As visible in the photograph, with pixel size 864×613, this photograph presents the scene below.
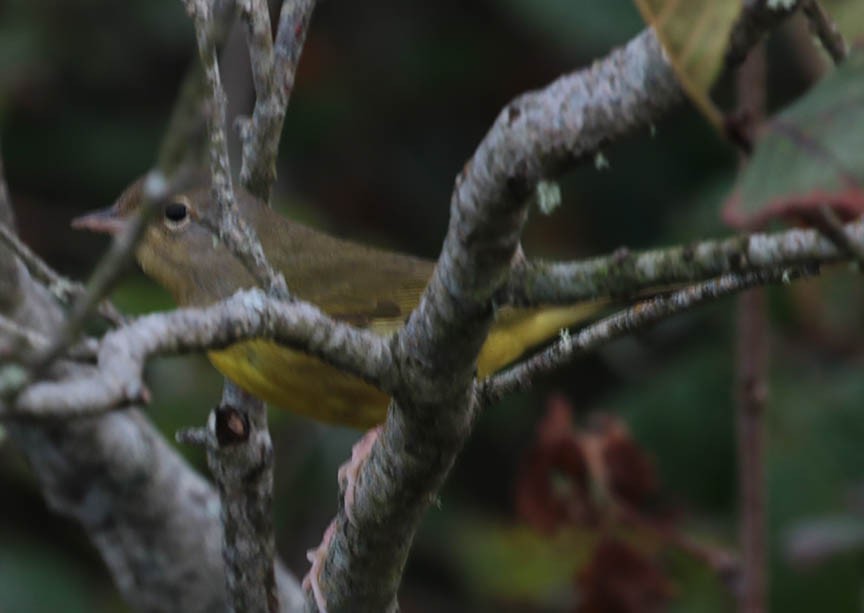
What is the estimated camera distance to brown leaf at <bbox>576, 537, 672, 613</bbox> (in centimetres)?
322

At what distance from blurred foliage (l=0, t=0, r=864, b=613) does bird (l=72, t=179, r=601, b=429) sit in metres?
0.57

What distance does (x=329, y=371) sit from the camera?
2.87 m

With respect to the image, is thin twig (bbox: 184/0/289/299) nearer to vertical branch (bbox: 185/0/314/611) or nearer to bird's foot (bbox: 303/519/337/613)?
vertical branch (bbox: 185/0/314/611)

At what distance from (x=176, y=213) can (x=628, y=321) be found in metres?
1.77

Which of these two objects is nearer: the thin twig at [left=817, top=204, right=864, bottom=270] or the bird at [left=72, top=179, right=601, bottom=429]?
the thin twig at [left=817, top=204, right=864, bottom=270]

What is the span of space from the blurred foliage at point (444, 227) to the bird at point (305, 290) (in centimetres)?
57

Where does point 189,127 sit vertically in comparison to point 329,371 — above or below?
below

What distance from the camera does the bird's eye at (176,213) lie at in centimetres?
323

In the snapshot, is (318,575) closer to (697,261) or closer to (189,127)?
(697,261)

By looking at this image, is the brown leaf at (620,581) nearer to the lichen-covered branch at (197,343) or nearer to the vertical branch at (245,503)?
the vertical branch at (245,503)

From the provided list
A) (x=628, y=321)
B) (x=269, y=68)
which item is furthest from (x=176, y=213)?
(x=628, y=321)

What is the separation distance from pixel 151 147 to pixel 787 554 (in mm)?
2551

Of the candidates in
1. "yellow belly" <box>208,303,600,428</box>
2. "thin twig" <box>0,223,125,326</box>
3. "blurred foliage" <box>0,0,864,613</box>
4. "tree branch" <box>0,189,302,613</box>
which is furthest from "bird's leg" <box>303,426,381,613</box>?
"blurred foliage" <box>0,0,864,613</box>

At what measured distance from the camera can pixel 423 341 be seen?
1.71 m
